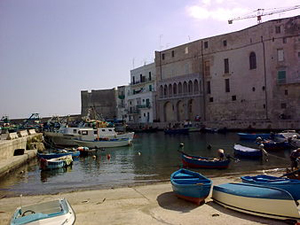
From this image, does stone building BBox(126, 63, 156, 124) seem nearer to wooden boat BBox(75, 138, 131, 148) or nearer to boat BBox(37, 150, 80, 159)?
wooden boat BBox(75, 138, 131, 148)

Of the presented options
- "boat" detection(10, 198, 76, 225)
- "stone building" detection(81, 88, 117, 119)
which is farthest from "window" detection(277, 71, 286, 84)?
"stone building" detection(81, 88, 117, 119)

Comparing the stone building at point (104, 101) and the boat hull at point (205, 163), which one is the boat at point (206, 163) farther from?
the stone building at point (104, 101)

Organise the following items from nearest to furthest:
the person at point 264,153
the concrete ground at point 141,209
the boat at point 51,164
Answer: the concrete ground at point 141,209 → the boat at point 51,164 → the person at point 264,153

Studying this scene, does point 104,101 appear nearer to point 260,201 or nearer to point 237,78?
point 237,78

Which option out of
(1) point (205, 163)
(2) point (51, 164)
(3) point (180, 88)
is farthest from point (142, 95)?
(1) point (205, 163)

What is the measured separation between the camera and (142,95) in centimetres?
5559

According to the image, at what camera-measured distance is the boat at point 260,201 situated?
6285 millimetres

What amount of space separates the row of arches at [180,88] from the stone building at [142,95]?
9.33 ft

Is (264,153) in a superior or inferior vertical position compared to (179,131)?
inferior

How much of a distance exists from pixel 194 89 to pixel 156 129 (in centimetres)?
905

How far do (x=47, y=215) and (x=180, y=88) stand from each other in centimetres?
4409

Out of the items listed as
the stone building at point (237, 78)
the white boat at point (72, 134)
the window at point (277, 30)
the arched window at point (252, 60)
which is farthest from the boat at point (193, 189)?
the arched window at point (252, 60)

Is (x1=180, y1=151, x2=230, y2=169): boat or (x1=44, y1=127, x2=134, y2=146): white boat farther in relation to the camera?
(x1=44, y1=127, x2=134, y2=146): white boat

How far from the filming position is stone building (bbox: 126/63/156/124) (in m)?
53.9
